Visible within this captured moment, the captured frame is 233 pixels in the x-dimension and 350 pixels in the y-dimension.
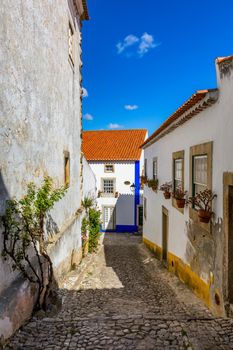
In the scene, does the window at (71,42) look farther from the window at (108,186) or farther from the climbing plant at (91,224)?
the window at (108,186)

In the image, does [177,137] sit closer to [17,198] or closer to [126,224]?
[17,198]

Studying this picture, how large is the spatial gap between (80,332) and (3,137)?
9.49 feet

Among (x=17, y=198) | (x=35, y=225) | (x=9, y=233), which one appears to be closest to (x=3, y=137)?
(x=17, y=198)

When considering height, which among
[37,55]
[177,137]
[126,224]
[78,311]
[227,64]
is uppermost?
[37,55]

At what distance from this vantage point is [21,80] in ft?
14.7

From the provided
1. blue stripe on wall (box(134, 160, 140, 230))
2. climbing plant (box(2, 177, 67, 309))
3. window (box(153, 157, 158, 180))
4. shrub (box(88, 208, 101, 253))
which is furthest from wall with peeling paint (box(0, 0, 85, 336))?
blue stripe on wall (box(134, 160, 140, 230))

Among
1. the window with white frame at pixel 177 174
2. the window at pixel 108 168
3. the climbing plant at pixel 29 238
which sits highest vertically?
the window at pixel 108 168

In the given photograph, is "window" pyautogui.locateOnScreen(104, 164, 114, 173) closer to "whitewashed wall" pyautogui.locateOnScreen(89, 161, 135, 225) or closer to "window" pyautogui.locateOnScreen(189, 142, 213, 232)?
"whitewashed wall" pyautogui.locateOnScreen(89, 161, 135, 225)

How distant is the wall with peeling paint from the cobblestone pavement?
2.06ft

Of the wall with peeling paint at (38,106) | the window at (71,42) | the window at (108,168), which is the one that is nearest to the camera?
the wall with peeling paint at (38,106)

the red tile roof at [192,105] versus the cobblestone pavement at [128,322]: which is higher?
the red tile roof at [192,105]

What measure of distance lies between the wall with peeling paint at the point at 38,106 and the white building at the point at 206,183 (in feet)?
9.92

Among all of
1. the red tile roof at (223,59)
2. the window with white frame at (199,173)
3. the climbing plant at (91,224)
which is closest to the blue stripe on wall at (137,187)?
the climbing plant at (91,224)

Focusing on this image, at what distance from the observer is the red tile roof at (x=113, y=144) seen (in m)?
23.7
